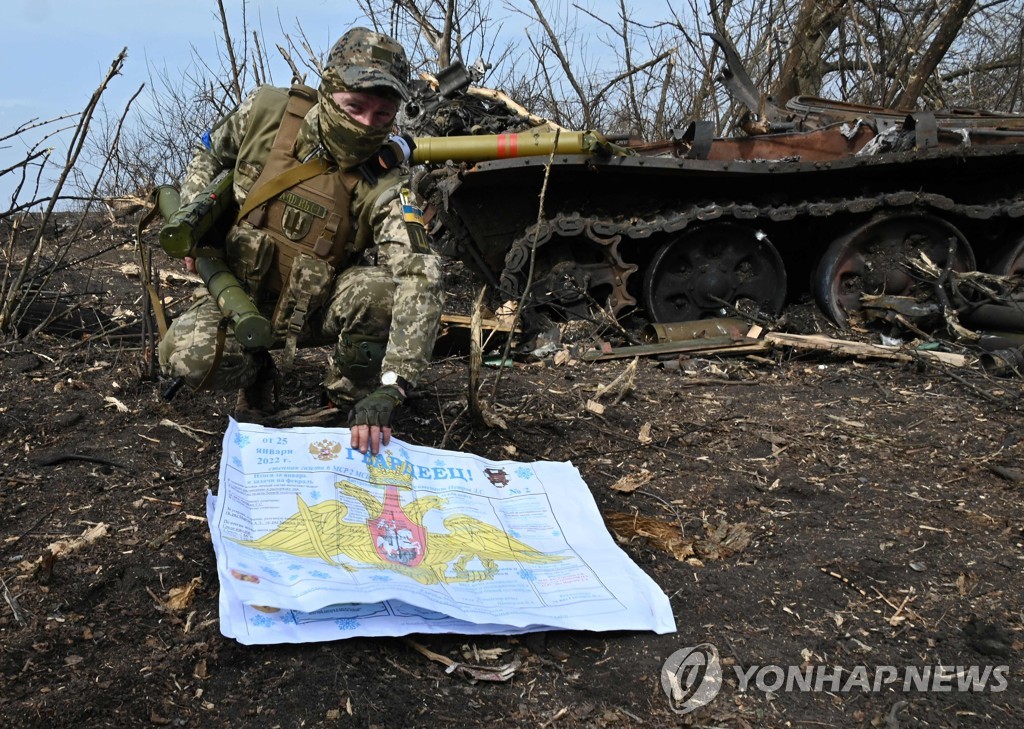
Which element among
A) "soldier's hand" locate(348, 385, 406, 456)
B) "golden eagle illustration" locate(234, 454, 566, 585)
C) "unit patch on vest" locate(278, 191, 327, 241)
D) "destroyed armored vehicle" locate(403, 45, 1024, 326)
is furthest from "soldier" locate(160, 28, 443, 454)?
"destroyed armored vehicle" locate(403, 45, 1024, 326)

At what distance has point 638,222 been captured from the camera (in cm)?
605

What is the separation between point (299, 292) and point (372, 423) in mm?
873

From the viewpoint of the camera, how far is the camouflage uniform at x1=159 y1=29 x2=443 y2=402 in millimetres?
3061

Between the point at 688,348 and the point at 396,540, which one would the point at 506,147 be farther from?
the point at 396,540

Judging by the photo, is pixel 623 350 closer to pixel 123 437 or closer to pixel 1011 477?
pixel 1011 477

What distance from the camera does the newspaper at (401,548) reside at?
221cm

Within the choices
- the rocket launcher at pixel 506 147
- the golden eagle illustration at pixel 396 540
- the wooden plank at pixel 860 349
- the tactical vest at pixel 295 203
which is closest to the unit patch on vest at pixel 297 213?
the tactical vest at pixel 295 203

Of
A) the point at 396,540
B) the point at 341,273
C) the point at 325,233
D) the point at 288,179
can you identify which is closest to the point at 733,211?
the point at 341,273

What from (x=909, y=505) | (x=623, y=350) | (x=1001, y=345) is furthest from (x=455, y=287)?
(x=909, y=505)

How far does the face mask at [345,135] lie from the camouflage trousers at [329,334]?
44cm

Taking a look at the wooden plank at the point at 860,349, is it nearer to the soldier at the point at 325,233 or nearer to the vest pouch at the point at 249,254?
the soldier at the point at 325,233

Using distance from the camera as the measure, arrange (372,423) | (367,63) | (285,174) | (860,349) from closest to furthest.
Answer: (372,423), (367,63), (285,174), (860,349)

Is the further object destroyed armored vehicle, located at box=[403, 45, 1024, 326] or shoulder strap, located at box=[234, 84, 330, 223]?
destroyed armored vehicle, located at box=[403, 45, 1024, 326]

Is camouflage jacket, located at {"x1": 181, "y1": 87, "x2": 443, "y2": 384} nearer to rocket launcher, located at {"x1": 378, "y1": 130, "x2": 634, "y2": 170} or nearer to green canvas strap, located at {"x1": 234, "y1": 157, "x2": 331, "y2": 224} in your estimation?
green canvas strap, located at {"x1": 234, "y1": 157, "x2": 331, "y2": 224}
